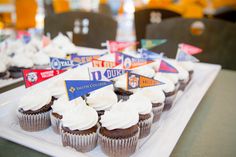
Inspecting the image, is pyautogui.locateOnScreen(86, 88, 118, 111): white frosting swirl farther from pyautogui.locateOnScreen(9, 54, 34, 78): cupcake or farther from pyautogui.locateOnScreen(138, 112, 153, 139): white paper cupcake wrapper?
pyautogui.locateOnScreen(9, 54, 34, 78): cupcake

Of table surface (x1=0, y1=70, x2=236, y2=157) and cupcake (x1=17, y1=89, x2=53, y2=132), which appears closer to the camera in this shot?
table surface (x1=0, y1=70, x2=236, y2=157)

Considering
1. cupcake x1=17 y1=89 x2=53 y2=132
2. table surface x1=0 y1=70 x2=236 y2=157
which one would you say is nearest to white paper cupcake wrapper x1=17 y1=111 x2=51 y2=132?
cupcake x1=17 y1=89 x2=53 y2=132

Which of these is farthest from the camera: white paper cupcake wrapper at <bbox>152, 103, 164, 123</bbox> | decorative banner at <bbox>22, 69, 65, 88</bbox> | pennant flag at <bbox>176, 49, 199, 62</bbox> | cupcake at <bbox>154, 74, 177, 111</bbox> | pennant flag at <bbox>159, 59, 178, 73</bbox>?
pennant flag at <bbox>176, 49, 199, 62</bbox>

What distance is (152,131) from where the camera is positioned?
1.04 m

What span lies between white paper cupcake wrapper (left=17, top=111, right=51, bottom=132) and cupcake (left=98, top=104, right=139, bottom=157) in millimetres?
237

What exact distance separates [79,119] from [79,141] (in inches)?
2.9

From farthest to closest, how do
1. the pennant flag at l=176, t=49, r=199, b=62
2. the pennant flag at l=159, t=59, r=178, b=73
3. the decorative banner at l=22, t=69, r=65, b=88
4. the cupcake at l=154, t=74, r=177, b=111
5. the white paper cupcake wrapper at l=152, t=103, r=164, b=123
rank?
1. the pennant flag at l=176, t=49, r=199, b=62
2. the pennant flag at l=159, t=59, r=178, b=73
3. the cupcake at l=154, t=74, r=177, b=111
4. the white paper cupcake wrapper at l=152, t=103, r=164, b=123
5. the decorative banner at l=22, t=69, r=65, b=88

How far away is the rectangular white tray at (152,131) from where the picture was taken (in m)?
0.81

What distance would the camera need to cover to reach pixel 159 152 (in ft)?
2.65

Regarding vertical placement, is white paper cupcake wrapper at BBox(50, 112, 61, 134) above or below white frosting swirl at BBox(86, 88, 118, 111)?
below

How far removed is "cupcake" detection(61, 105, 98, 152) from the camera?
91 cm

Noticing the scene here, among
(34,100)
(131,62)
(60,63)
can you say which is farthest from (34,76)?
(131,62)

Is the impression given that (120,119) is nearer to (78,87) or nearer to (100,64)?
(78,87)

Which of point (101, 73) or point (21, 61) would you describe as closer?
point (101, 73)
